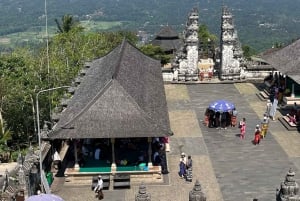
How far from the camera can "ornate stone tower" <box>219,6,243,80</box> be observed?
164 ft

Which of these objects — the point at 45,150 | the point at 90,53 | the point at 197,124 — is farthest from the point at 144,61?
the point at 90,53

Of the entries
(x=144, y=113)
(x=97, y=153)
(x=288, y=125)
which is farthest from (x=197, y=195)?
(x=288, y=125)

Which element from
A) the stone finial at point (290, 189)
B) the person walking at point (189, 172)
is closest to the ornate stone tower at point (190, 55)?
the person walking at point (189, 172)

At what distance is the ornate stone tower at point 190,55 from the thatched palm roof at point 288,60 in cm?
736

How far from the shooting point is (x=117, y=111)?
27.9 m

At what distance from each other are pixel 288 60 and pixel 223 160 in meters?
14.2

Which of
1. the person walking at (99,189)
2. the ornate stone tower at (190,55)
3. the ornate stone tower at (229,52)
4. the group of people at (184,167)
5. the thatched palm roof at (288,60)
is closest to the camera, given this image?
the person walking at (99,189)

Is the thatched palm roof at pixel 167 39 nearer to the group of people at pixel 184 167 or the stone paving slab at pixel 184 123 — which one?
the stone paving slab at pixel 184 123

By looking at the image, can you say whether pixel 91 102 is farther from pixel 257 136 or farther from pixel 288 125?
pixel 288 125

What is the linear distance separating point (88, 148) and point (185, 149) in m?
6.24

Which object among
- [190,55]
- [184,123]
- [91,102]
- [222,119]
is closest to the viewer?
[91,102]

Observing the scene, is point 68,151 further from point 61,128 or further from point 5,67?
point 5,67

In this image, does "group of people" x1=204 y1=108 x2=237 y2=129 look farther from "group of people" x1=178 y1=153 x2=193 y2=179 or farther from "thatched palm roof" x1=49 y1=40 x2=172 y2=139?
"group of people" x1=178 y1=153 x2=193 y2=179

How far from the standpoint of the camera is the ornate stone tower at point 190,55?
5034 cm
